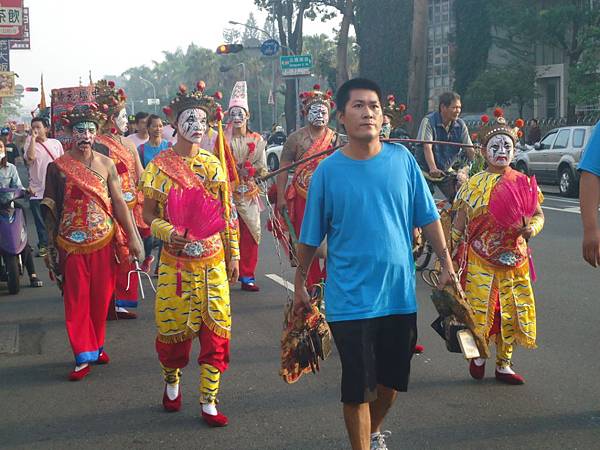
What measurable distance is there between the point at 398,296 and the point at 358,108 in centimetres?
89

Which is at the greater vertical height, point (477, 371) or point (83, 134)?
point (83, 134)

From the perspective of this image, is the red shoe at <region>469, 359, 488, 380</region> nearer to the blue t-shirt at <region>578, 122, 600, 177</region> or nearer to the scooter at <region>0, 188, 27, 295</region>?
the blue t-shirt at <region>578, 122, 600, 177</region>

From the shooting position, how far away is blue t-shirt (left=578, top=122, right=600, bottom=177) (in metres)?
4.16

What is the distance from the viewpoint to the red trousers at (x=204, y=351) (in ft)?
17.2

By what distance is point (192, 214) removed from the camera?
17.3ft

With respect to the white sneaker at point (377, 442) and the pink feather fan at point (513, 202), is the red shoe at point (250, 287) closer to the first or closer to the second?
the pink feather fan at point (513, 202)

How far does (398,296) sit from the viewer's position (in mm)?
4102

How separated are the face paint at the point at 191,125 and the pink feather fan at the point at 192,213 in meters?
0.44

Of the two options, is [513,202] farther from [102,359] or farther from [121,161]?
[121,161]

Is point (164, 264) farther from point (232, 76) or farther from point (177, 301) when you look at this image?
point (232, 76)

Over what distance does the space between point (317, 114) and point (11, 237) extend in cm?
404

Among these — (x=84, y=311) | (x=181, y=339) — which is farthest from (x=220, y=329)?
(x=84, y=311)

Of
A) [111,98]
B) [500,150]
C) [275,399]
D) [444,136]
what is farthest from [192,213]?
[111,98]

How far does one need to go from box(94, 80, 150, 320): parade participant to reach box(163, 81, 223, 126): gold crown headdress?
2058mm
